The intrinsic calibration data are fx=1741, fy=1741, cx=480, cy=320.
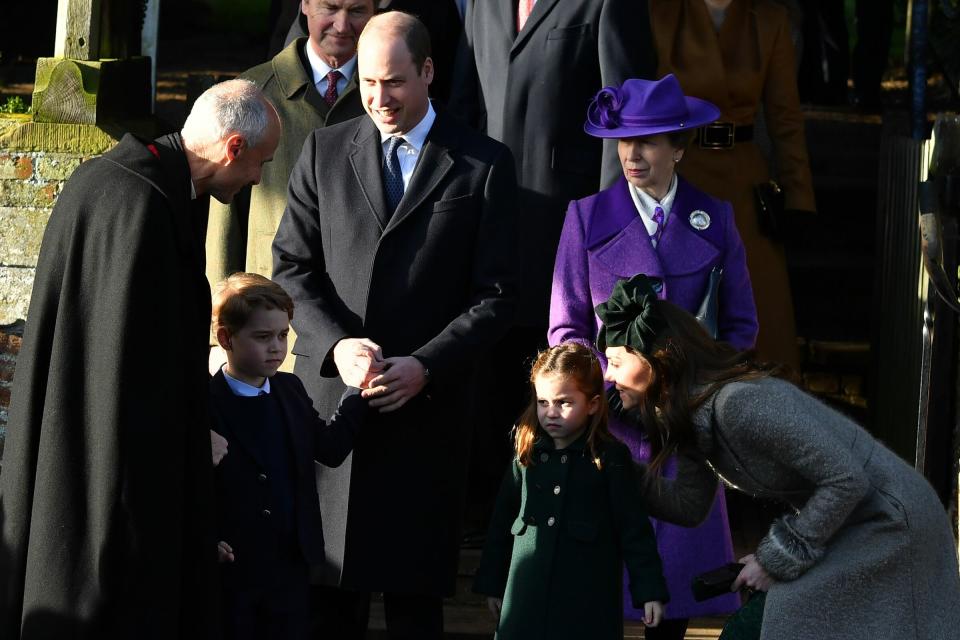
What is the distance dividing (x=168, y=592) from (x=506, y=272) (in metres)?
1.41

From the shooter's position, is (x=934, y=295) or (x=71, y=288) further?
(x=934, y=295)

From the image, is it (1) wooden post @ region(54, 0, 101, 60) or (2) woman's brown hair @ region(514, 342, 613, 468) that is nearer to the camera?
(2) woman's brown hair @ region(514, 342, 613, 468)

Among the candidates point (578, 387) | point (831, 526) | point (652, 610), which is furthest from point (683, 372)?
point (652, 610)

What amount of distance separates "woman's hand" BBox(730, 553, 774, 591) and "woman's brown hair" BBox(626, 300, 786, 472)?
327mm

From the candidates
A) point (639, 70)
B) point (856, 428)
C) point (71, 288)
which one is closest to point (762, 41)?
point (639, 70)

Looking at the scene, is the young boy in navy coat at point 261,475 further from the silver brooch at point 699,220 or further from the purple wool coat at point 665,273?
the silver brooch at point 699,220

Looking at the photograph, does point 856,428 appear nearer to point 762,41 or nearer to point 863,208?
point 762,41

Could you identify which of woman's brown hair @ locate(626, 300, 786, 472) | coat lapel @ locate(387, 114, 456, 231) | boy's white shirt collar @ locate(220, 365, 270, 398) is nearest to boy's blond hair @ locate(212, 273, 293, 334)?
boy's white shirt collar @ locate(220, 365, 270, 398)

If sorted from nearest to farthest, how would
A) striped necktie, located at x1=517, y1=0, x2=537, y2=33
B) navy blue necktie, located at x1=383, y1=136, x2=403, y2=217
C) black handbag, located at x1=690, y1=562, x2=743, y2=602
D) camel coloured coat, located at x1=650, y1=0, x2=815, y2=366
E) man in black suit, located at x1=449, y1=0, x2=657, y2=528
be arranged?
black handbag, located at x1=690, y1=562, x2=743, y2=602 → navy blue necktie, located at x1=383, y1=136, x2=403, y2=217 → man in black suit, located at x1=449, y1=0, x2=657, y2=528 → striped necktie, located at x1=517, y1=0, x2=537, y2=33 → camel coloured coat, located at x1=650, y1=0, x2=815, y2=366

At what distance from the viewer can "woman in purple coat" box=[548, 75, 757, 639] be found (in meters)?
5.04

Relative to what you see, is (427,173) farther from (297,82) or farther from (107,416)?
(107,416)

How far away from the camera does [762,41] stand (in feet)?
20.4

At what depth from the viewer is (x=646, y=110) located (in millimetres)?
5094

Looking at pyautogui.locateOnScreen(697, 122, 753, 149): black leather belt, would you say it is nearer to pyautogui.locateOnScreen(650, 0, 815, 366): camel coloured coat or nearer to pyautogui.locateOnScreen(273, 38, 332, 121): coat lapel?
pyautogui.locateOnScreen(650, 0, 815, 366): camel coloured coat
